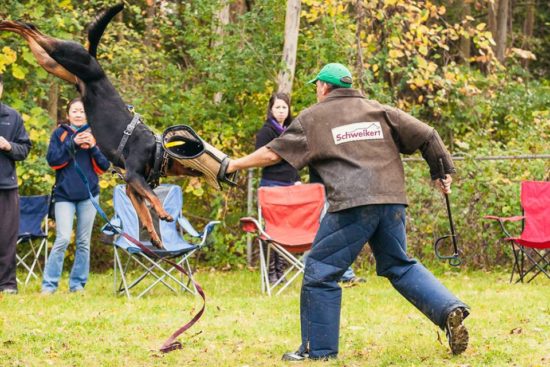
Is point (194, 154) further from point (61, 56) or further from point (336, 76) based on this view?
point (336, 76)

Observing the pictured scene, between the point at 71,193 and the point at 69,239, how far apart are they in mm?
531

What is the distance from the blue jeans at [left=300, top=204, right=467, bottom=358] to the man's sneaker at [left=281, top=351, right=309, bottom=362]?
40 mm

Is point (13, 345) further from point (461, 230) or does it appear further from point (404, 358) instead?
point (461, 230)

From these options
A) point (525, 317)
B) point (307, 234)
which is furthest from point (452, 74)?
point (525, 317)

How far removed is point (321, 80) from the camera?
5.48 metres

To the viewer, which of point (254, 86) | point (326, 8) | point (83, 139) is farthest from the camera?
point (254, 86)

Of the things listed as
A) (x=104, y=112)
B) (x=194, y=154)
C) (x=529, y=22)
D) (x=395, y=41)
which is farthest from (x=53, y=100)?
(x=529, y=22)

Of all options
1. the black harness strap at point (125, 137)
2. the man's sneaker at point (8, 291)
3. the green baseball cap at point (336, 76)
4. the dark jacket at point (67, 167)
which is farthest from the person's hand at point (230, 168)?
the man's sneaker at point (8, 291)

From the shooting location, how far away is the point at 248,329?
6504 millimetres

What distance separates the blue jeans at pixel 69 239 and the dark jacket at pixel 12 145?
21.1 inches

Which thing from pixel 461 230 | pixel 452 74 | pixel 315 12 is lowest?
pixel 461 230

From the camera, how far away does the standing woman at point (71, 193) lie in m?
8.27

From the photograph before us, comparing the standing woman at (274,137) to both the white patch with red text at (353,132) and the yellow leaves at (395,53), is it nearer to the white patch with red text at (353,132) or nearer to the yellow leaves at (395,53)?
the yellow leaves at (395,53)

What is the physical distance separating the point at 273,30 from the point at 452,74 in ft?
7.80
